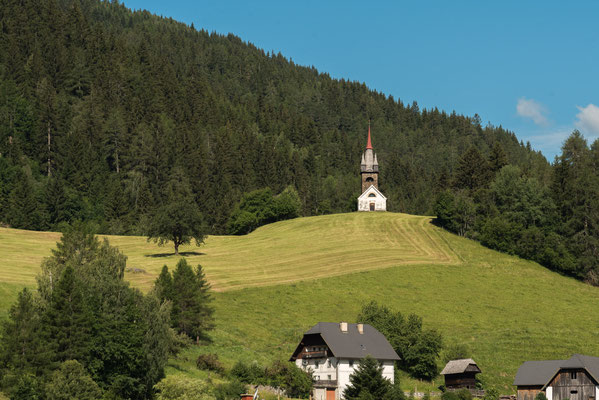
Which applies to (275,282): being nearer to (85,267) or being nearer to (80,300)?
(85,267)

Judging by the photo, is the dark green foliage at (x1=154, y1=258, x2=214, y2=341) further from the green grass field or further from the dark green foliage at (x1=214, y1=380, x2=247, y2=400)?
the dark green foliage at (x1=214, y1=380, x2=247, y2=400)

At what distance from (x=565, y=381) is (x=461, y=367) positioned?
10.1 metres

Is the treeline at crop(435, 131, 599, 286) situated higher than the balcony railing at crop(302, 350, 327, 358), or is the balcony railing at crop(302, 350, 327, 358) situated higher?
the treeline at crop(435, 131, 599, 286)

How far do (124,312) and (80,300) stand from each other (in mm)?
4915

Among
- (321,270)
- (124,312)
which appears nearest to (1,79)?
(321,270)

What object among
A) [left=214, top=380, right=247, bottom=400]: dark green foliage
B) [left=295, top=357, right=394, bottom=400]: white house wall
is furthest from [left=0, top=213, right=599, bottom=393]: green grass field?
[left=214, top=380, right=247, bottom=400]: dark green foliage

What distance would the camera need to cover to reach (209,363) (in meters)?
68.9

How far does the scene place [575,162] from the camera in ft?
472

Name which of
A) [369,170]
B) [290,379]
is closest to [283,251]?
[369,170]

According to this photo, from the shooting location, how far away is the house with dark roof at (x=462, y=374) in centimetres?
7556

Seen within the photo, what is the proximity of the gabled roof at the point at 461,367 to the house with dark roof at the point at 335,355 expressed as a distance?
5537mm

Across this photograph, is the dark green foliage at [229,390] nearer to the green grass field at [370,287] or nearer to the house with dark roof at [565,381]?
the green grass field at [370,287]

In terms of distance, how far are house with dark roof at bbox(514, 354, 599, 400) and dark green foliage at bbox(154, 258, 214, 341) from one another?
31.8 meters

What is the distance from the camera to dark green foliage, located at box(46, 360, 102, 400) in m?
51.6
